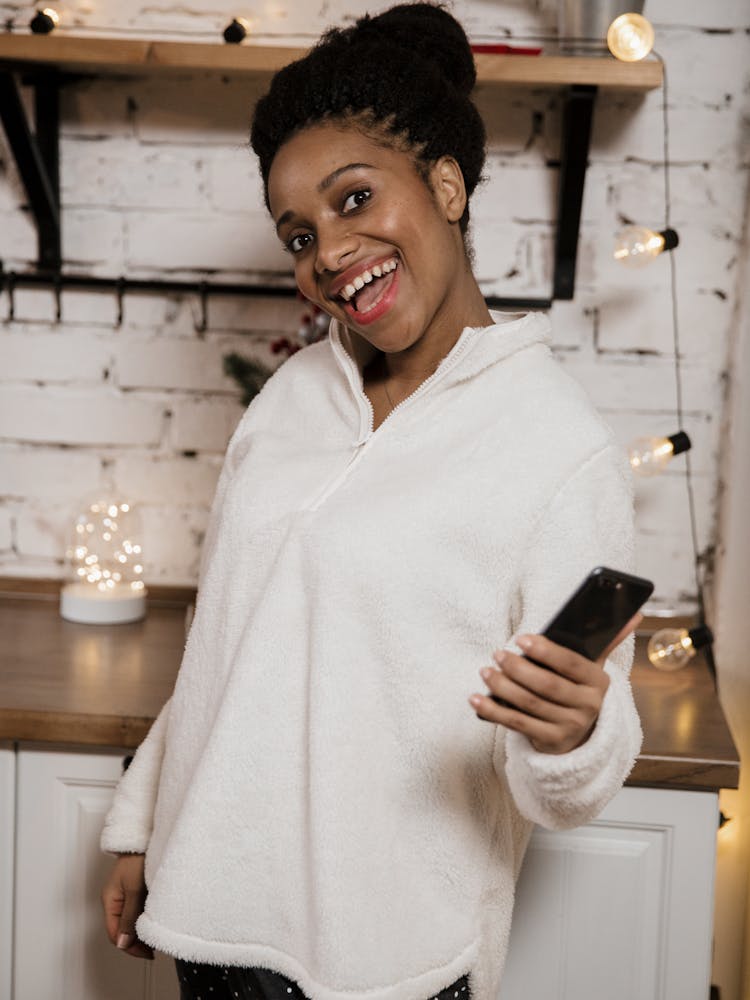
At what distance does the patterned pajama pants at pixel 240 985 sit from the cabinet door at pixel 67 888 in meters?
0.35

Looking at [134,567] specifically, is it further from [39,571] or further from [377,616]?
[377,616]

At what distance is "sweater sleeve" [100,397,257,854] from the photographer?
1.05 meters

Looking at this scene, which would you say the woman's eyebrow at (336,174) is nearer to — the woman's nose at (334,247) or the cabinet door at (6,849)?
the woman's nose at (334,247)

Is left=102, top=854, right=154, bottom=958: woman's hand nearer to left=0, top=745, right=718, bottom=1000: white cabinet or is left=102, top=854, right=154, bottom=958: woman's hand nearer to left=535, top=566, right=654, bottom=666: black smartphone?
left=0, top=745, right=718, bottom=1000: white cabinet

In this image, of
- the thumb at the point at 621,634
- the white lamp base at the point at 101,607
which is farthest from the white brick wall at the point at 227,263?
the thumb at the point at 621,634

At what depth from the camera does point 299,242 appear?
38.4 inches

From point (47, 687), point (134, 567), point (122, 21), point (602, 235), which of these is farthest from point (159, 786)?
point (122, 21)

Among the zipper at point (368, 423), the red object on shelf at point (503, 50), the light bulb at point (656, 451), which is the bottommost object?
the light bulb at point (656, 451)

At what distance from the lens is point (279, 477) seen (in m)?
0.98

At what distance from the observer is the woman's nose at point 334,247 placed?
0.92 meters

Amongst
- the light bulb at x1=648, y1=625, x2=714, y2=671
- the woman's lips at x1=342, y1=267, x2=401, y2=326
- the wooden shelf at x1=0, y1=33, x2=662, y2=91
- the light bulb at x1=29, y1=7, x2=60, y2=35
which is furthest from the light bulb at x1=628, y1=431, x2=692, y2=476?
the light bulb at x1=29, y1=7, x2=60, y2=35

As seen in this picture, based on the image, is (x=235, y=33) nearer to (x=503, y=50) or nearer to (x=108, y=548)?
(x=503, y=50)

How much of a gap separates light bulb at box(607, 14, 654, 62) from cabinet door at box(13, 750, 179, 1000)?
105 cm

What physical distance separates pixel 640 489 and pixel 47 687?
0.88 m
